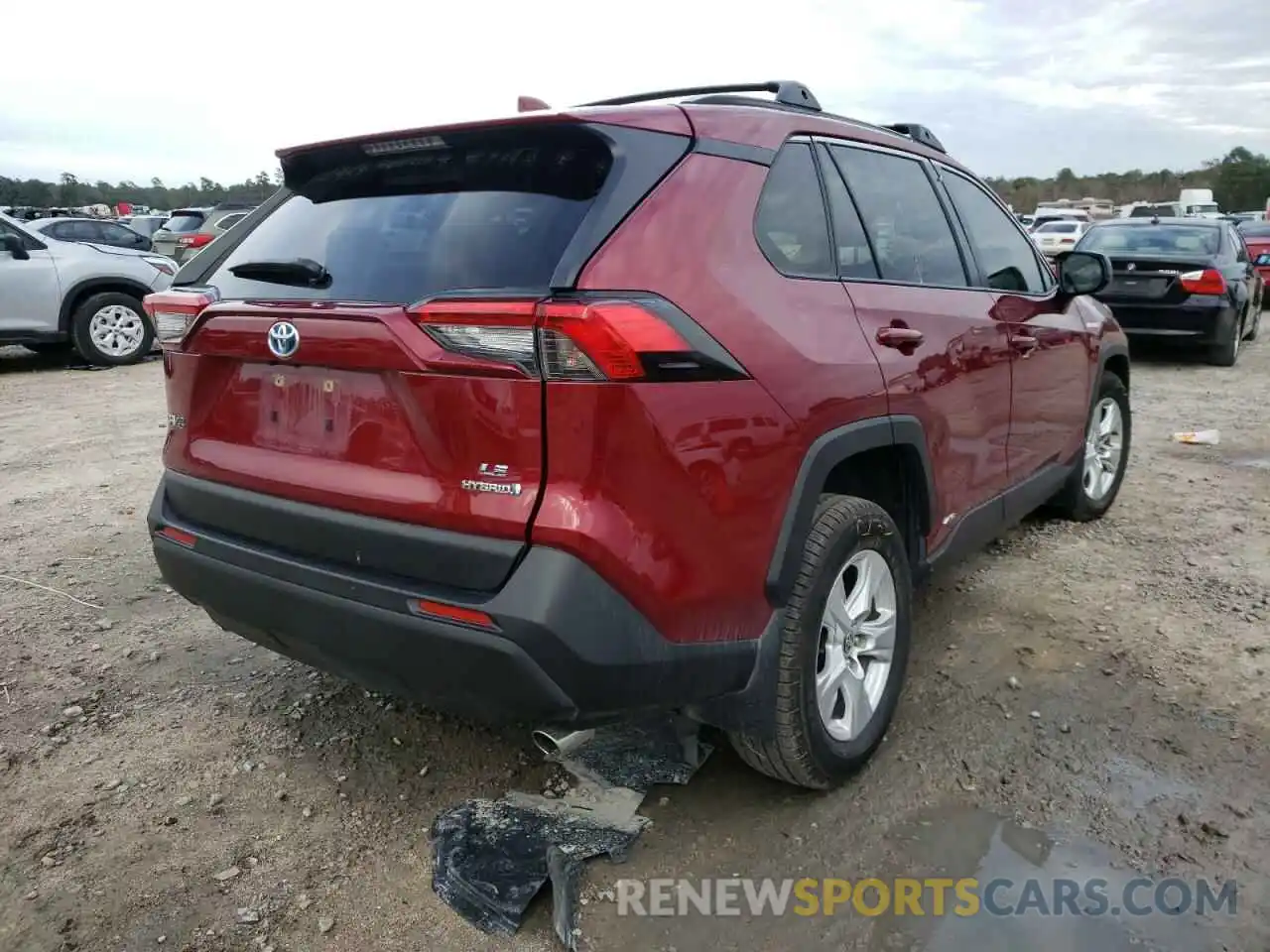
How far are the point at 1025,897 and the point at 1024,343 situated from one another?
209 centimetres

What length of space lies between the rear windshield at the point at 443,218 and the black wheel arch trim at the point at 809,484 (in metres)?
0.81

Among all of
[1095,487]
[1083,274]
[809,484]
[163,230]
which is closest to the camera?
[809,484]

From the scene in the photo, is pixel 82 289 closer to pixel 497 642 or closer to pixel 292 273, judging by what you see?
pixel 292 273

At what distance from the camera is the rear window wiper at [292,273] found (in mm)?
2340

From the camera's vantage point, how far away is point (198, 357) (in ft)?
8.25

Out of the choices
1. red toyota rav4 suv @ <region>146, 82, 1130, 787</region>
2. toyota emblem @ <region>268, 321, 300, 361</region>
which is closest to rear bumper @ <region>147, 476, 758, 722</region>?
red toyota rav4 suv @ <region>146, 82, 1130, 787</region>

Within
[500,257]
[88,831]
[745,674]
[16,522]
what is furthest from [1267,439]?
[16,522]

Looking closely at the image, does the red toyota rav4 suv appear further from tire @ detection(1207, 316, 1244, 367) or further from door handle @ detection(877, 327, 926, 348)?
tire @ detection(1207, 316, 1244, 367)

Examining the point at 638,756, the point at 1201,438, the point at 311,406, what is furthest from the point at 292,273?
the point at 1201,438

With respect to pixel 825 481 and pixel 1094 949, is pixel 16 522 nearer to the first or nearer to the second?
pixel 825 481

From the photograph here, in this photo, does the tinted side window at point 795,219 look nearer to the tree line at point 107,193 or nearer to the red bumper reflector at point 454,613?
the red bumper reflector at point 454,613

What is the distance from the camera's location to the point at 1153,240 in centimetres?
1011

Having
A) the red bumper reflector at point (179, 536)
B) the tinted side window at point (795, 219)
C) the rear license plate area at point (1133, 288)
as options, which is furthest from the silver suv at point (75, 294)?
the rear license plate area at point (1133, 288)

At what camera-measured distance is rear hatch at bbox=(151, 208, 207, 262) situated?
17828 mm
